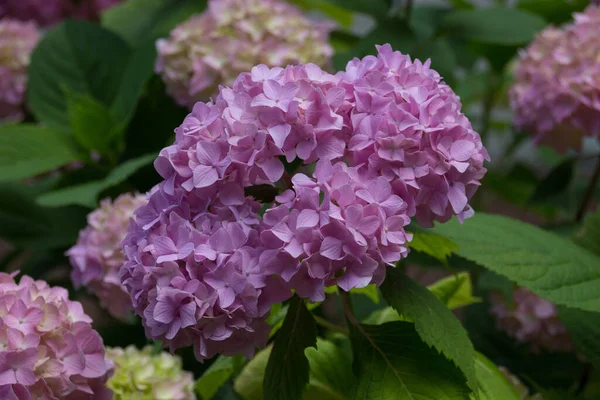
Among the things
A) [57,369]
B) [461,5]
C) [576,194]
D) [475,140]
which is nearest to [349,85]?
[475,140]

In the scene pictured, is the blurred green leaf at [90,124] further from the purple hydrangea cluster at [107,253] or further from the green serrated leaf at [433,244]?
the green serrated leaf at [433,244]

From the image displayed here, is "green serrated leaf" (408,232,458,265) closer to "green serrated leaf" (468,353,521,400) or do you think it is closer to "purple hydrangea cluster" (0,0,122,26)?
"green serrated leaf" (468,353,521,400)

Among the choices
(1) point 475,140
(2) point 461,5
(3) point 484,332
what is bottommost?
(3) point 484,332

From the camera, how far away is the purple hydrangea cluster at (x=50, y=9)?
1.37 metres

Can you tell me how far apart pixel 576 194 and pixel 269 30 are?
0.58 meters

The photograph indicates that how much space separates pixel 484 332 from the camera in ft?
3.44

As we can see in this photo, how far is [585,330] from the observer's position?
71 cm

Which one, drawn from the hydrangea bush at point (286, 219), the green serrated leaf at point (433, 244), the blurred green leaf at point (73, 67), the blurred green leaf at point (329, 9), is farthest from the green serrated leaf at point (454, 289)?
the blurred green leaf at point (329, 9)

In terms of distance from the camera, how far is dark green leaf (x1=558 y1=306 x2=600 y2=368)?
0.70 metres

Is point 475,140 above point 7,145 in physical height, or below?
above

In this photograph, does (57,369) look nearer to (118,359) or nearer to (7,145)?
(118,359)

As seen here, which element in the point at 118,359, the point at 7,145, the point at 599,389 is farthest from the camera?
the point at 7,145

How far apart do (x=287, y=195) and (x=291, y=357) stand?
12 centimetres

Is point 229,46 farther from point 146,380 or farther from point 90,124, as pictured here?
point 146,380
